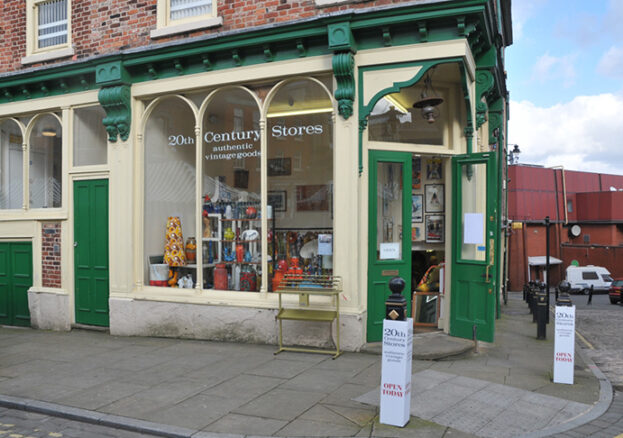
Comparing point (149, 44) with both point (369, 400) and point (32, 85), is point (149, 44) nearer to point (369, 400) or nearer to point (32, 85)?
point (32, 85)

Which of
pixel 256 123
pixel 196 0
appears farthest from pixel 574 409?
pixel 196 0

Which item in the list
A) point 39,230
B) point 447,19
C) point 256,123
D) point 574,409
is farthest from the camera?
point 39,230

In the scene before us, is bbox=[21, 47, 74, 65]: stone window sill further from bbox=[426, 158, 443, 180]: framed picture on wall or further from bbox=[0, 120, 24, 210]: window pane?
bbox=[426, 158, 443, 180]: framed picture on wall

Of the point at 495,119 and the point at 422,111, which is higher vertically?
the point at 495,119

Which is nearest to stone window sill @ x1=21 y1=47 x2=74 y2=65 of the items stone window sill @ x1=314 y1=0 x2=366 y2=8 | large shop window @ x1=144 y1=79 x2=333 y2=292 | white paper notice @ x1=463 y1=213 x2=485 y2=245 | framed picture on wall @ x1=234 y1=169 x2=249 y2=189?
large shop window @ x1=144 y1=79 x2=333 y2=292

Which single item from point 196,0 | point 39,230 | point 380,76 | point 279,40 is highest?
point 196,0

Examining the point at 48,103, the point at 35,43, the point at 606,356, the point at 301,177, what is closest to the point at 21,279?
the point at 48,103

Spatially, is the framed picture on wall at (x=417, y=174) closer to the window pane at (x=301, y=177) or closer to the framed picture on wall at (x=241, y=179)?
the window pane at (x=301, y=177)

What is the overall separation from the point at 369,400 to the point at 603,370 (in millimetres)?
4247

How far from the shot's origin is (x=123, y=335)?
9.72m

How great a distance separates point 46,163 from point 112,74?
2.64m

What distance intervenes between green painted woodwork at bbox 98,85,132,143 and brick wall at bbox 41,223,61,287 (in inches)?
90.0

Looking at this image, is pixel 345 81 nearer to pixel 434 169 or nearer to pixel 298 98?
pixel 298 98

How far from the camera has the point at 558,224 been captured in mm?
41219
